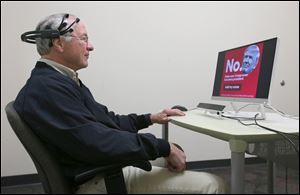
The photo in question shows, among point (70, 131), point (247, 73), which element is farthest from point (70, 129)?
point (247, 73)

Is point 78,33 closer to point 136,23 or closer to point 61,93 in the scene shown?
point 61,93

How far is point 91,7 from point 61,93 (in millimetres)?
1688

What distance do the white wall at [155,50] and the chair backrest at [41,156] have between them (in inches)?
62.7

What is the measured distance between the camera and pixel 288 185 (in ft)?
6.64

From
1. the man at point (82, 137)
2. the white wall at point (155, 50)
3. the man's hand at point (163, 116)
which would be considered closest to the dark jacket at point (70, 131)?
the man at point (82, 137)

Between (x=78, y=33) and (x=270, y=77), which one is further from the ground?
(x=78, y=33)

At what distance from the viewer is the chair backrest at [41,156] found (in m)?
0.81

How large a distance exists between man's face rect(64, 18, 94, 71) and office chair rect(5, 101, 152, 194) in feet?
1.19

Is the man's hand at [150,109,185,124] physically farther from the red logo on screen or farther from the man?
the man

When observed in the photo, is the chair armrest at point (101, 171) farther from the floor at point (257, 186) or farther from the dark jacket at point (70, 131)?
the floor at point (257, 186)

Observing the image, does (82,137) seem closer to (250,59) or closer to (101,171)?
(101,171)

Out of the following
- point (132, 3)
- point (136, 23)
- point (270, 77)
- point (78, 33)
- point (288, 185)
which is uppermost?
point (132, 3)

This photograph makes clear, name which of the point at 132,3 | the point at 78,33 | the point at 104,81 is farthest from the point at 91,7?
the point at 78,33

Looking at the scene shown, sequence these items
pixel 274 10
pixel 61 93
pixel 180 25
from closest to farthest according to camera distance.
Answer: pixel 61 93 < pixel 180 25 < pixel 274 10
